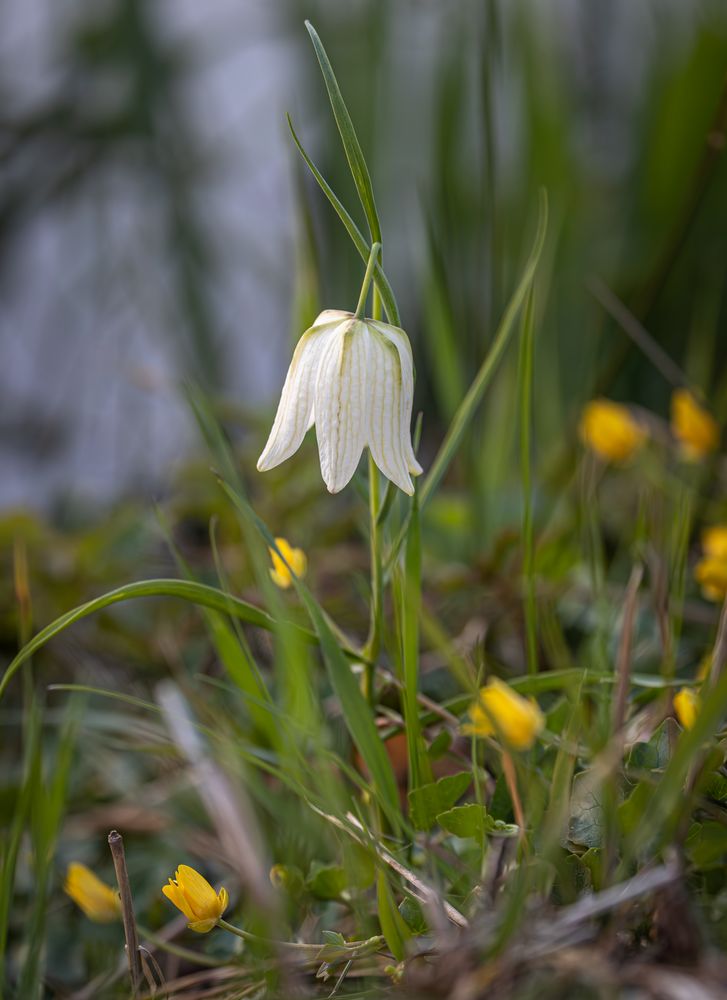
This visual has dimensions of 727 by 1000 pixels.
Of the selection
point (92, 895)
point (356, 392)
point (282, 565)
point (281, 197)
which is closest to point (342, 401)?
point (356, 392)

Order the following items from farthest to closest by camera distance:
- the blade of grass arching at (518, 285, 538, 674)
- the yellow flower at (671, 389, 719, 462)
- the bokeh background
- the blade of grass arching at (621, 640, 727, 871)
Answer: the bokeh background → the yellow flower at (671, 389, 719, 462) → the blade of grass arching at (518, 285, 538, 674) → the blade of grass arching at (621, 640, 727, 871)

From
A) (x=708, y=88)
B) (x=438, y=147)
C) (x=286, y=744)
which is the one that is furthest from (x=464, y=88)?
(x=286, y=744)

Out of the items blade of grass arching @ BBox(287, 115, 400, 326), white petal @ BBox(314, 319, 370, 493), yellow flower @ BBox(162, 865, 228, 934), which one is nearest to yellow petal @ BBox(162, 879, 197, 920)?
yellow flower @ BBox(162, 865, 228, 934)

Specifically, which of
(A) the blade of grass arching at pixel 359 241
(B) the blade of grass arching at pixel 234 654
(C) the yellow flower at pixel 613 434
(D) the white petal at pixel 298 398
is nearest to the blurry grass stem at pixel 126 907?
(B) the blade of grass arching at pixel 234 654

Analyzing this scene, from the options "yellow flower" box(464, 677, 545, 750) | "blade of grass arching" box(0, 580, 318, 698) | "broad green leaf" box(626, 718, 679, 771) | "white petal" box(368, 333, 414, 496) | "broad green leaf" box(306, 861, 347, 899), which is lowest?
"broad green leaf" box(306, 861, 347, 899)

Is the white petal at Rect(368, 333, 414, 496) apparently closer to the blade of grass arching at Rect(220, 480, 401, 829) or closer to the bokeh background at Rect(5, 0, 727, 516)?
the blade of grass arching at Rect(220, 480, 401, 829)

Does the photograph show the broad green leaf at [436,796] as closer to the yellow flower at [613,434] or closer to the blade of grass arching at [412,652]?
the blade of grass arching at [412,652]
